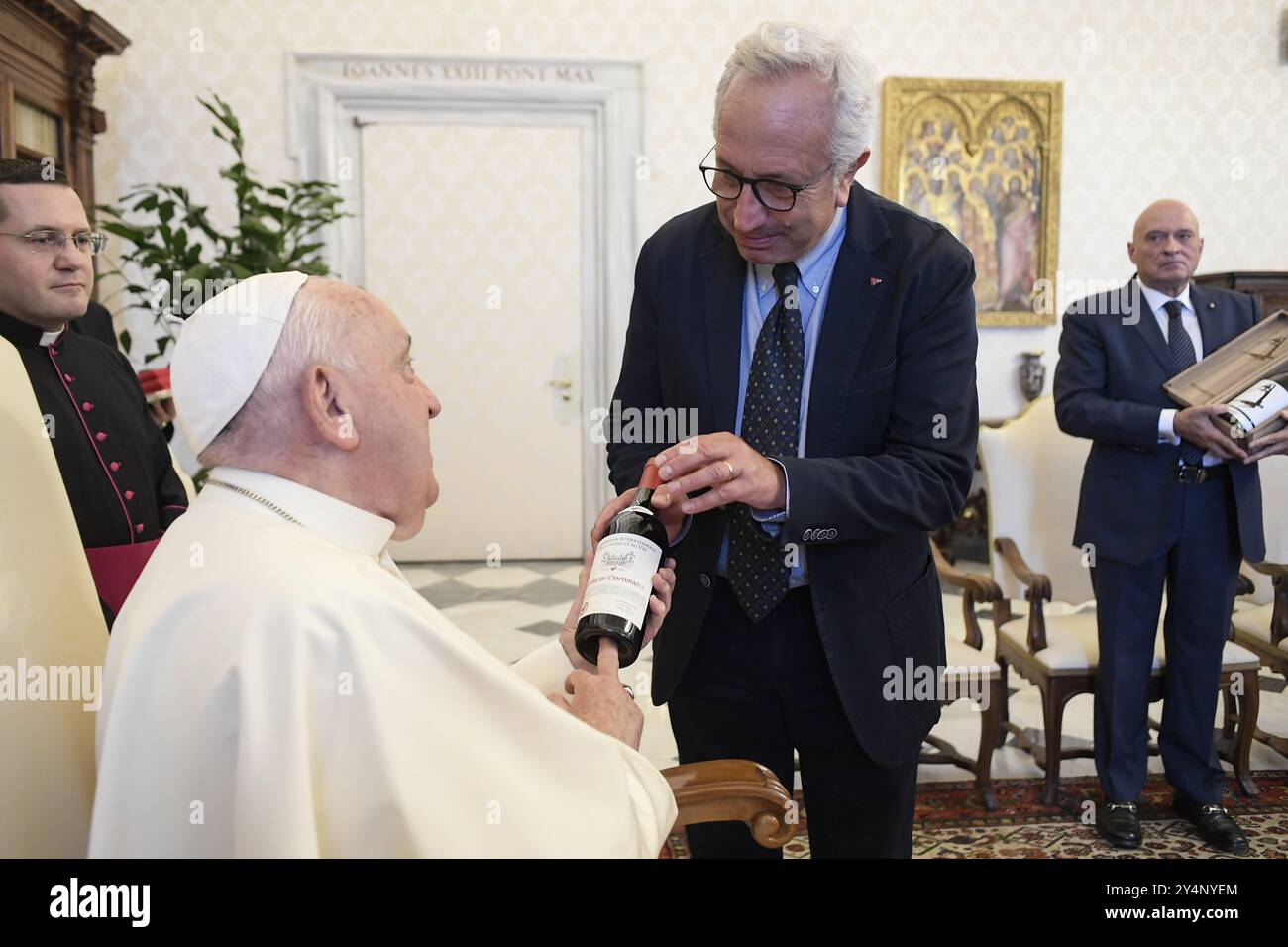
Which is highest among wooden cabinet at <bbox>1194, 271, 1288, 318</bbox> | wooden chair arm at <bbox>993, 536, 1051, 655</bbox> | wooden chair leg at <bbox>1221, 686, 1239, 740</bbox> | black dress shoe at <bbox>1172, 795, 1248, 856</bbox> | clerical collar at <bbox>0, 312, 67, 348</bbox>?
wooden cabinet at <bbox>1194, 271, 1288, 318</bbox>

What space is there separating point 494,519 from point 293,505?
549 cm

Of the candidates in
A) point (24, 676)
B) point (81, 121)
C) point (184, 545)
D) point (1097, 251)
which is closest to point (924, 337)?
point (184, 545)

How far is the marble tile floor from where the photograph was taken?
3664mm

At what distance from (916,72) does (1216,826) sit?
4993 millimetres

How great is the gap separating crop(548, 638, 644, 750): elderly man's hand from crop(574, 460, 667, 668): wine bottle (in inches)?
0.8

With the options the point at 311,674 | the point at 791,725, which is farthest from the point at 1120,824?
the point at 311,674

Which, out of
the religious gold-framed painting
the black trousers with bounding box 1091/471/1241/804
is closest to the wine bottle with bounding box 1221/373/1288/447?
the black trousers with bounding box 1091/471/1241/804

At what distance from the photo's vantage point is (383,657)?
43.8 inches

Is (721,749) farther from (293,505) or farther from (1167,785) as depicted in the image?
(1167,785)

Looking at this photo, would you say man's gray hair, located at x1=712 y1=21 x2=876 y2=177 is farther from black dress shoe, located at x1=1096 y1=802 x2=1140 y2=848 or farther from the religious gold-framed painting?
the religious gold-framed painting

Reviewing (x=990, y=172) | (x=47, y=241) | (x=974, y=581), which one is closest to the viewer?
(x=47, y=241)

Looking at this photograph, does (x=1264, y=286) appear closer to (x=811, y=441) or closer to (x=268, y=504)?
(x=811, y=441)

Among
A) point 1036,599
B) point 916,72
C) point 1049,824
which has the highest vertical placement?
point 916,72

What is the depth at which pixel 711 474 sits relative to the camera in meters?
1.45
